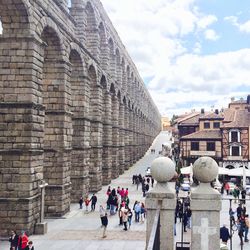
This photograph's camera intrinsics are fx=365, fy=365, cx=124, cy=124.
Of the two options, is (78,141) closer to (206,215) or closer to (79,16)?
(79,16)

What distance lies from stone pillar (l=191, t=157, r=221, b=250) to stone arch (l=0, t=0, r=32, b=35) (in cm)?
1164

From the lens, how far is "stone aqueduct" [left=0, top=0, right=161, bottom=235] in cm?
1595

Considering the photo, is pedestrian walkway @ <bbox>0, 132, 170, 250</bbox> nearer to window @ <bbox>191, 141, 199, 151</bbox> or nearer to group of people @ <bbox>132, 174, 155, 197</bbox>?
group of people @ <bbox>132, 174, 155, 197</bbox>

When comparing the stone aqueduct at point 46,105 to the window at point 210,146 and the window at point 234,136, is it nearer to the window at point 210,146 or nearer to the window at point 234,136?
the window at point 210,146

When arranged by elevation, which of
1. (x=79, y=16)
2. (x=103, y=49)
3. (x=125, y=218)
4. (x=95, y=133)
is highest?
(x=103, y=49)

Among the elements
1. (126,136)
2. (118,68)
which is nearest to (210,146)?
(126,136)

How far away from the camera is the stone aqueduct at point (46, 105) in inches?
628

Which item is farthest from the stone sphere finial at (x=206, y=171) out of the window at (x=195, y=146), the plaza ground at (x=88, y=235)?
the window at (x=195, y=146)

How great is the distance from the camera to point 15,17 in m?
15.8

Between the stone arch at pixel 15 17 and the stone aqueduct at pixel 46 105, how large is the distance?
41 mm

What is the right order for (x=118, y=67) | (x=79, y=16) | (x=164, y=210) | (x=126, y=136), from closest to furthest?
1. (x=164, y=210)
2. (x=79, y=16)
3. (x=118, y=67)
4. (x=126, y=136)

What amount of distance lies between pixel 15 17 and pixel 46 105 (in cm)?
605

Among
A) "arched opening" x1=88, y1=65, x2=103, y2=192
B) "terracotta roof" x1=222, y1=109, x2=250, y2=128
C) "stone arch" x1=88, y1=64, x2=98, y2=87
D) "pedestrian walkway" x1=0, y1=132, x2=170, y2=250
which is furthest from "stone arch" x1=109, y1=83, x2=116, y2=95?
"pedestrian walkway" x1=0, y1=132, x2=170, y2=250

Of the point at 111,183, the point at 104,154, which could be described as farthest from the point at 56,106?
the point at 111,183
